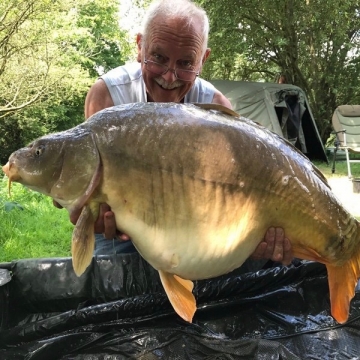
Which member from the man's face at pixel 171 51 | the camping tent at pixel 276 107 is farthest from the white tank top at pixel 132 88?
the camping tent at pixel 276 107

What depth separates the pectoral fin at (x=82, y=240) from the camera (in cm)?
85

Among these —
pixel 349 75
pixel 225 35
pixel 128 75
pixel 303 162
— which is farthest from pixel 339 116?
pixel 303 162

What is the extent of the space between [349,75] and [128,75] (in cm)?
674

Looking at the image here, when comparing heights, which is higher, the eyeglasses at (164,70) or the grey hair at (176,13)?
the grey hair at (176,13)

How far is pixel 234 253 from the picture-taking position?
919 mm

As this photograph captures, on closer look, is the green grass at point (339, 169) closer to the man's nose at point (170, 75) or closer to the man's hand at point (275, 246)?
the man's nose at point (170, 75)

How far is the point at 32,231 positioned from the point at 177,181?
6.28ft

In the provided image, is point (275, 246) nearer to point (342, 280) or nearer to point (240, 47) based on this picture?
point (342, 280)

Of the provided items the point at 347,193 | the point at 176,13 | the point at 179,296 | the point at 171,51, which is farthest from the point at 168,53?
the point at 347,193

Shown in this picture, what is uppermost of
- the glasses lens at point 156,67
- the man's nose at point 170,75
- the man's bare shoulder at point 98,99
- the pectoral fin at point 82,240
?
the glasses lens at point 156,67

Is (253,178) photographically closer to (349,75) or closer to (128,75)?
(128,75)

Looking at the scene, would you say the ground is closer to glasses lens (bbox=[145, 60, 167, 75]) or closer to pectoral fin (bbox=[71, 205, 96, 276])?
glasses lens (bbox=[145, 60, 167, 75])

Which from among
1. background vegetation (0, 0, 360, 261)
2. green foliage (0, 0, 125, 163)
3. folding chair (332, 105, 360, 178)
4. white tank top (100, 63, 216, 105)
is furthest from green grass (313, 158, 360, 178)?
green foliage (0, 0, 125, 163)

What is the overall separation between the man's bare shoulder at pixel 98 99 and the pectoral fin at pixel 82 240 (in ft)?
2.05
